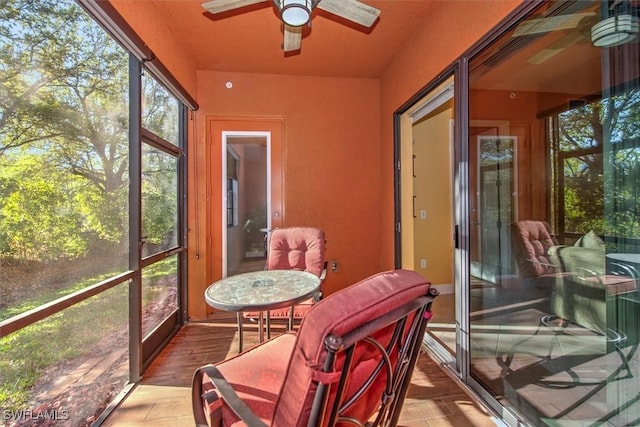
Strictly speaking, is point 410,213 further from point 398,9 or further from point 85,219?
point 85,219

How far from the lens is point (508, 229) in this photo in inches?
80.8

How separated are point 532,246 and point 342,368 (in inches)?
69.8

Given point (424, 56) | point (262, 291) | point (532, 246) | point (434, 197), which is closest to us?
point (262, 291)

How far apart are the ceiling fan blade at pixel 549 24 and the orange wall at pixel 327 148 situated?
2.04 metres

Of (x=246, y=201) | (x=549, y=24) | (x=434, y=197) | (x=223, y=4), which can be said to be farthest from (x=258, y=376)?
(x=434, y=197)

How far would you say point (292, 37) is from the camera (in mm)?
2055

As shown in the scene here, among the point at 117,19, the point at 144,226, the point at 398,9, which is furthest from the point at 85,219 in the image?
the point at 398,9

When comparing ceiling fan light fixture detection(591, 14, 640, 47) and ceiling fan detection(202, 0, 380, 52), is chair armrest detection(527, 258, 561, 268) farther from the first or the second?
ceiling fan detection(202, 0, 380, 52)

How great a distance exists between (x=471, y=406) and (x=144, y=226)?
2574 millimetres

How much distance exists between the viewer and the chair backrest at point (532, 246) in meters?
1.78

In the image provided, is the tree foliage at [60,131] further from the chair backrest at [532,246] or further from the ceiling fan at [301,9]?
the chair backrest at [532,246]

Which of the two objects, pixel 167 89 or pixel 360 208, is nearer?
pixel 167 89

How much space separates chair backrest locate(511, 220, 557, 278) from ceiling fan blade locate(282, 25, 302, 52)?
1.98 m

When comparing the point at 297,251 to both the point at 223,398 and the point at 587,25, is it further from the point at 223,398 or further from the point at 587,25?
the point at 587,25
